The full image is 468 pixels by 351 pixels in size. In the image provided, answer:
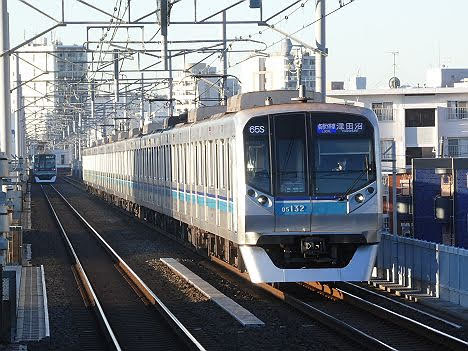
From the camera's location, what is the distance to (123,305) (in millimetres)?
14891

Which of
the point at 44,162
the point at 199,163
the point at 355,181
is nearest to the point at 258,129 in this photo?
the point at 355,181

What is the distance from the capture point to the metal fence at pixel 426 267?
13.8 meters

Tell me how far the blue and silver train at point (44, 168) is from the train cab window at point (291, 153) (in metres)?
59.2

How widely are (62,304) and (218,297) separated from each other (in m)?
2.24

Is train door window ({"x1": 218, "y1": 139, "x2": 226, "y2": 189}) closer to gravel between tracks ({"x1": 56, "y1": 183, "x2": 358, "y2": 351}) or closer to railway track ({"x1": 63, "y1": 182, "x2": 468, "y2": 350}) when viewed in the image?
gravel between tracks ({"x1": 56, "y1": 183, "x2": 358, "y2": 351})

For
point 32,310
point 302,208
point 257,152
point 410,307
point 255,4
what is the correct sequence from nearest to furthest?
point 410,307, point 32,310, point 302,208, point 257,152, point 255,4

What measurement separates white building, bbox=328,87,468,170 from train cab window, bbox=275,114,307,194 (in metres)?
27.8

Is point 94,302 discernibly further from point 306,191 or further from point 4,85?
point 4,85

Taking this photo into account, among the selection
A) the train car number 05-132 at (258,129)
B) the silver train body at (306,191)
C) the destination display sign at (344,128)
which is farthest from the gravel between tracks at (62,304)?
the destination display sign at (344,128)

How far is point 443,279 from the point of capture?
1436cm

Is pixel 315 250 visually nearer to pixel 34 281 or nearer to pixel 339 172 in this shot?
pixel 339 172

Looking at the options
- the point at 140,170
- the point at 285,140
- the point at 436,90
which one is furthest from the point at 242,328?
the point at 436,90

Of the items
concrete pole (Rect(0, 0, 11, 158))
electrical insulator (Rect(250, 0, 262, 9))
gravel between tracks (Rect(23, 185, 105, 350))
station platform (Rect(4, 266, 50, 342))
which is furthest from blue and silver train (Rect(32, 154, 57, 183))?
station platform (Rect(4, 266, 50, 342))

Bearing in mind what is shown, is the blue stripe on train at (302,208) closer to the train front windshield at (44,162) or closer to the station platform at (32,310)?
the station platform at (32,310)
